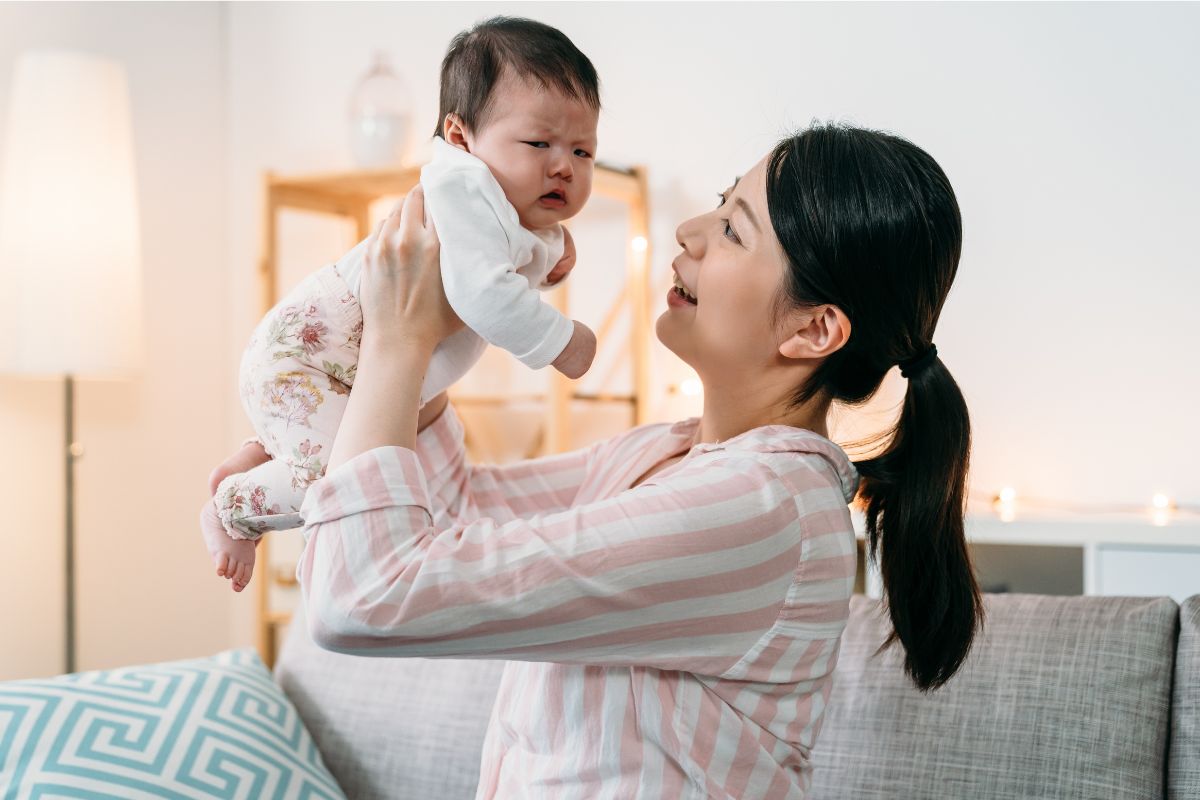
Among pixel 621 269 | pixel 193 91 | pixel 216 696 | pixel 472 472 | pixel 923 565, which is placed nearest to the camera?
pixel 923 565

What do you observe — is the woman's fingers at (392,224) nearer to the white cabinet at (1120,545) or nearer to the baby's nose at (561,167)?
the baby's nose at (561,167)

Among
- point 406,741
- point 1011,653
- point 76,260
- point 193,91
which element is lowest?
point 406,741

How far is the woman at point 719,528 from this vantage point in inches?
34.7

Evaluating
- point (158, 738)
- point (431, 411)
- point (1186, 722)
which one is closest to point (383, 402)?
point (431, 411)

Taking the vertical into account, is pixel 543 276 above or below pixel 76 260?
below

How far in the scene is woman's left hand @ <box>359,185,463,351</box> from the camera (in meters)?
0.99

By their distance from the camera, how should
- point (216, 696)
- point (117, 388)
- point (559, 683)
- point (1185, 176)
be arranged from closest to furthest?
point (559, 683) < point (216, 696) < point (1185, 176) < point (117, 388)

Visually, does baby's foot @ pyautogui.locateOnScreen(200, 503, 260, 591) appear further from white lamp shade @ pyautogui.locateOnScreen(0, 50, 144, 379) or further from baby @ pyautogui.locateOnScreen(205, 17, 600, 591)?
white lamp shade @ pyautogui.locateOnScreen(0, 50, 144, 379)

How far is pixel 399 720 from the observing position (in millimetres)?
1654

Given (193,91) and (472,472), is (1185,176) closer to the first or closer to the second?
(472,472)

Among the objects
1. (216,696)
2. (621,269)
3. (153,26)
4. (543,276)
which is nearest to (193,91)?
(153,26)

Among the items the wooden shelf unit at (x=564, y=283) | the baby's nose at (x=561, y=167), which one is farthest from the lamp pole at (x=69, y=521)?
the baby's nose at (x=561, y=167)

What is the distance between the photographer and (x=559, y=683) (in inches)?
39.5

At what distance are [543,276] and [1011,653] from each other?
71 cm
